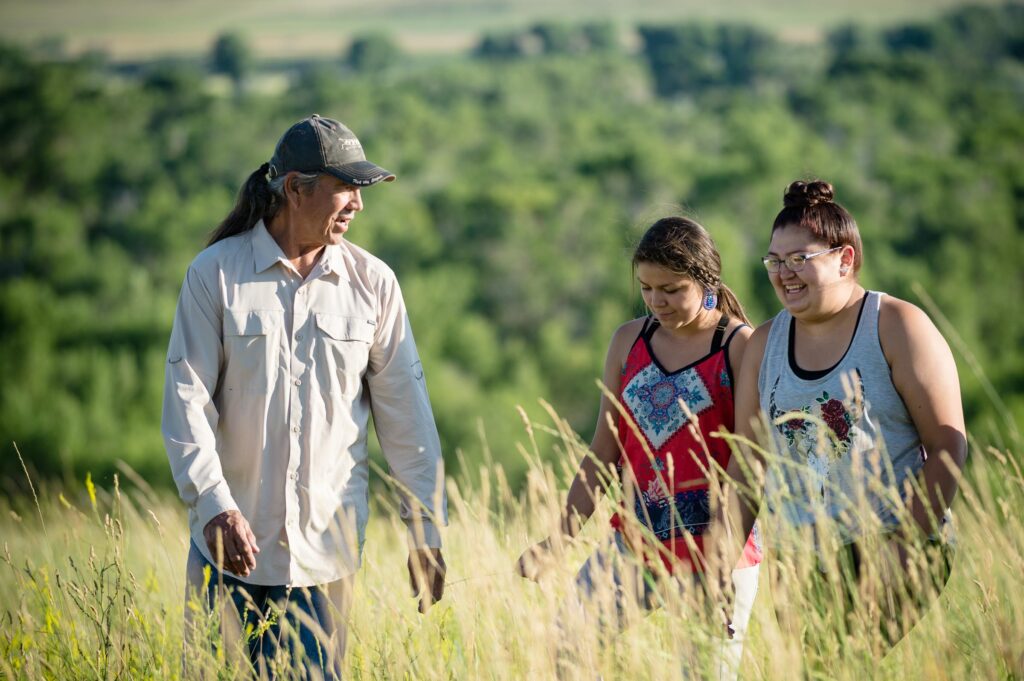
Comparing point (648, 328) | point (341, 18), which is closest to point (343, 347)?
point (648, 328)

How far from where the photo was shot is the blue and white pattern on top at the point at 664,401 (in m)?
2.83

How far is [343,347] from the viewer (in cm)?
292

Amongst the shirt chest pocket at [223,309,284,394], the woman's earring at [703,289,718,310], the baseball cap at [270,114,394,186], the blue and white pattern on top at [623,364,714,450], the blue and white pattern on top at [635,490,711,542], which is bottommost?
the blue and white pattern on top at [635,490,711,542]

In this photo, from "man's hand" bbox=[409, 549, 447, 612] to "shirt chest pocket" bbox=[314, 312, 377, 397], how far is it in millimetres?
478

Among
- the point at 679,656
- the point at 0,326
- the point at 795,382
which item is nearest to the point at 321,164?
the point at 795,382

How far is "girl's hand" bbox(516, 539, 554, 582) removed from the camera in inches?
109

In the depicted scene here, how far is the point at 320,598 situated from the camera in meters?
2.84

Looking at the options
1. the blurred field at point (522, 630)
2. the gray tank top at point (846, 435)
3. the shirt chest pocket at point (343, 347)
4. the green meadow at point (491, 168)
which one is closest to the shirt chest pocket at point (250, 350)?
the shirt chest pocket at point (343, 347)

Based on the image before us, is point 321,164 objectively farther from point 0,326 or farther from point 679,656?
point 0,326

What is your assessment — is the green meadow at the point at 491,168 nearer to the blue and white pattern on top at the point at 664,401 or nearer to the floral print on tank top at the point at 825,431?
the blue and white pattern on top at the point at 664,401

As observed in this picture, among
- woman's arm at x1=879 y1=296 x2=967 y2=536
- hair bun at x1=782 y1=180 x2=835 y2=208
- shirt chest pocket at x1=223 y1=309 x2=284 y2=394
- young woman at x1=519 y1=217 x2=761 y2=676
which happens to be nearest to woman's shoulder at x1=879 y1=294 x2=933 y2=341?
woman's arm at x1=879 y1=296 x2=967 y2=536

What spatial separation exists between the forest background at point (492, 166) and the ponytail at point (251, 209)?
25.6m

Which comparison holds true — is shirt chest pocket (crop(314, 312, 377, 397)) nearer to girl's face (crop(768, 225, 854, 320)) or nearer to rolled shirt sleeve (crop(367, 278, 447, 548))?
rolled shirt sleeve (crop(367, 278, 447, 548))

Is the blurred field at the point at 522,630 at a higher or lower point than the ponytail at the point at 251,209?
lower
